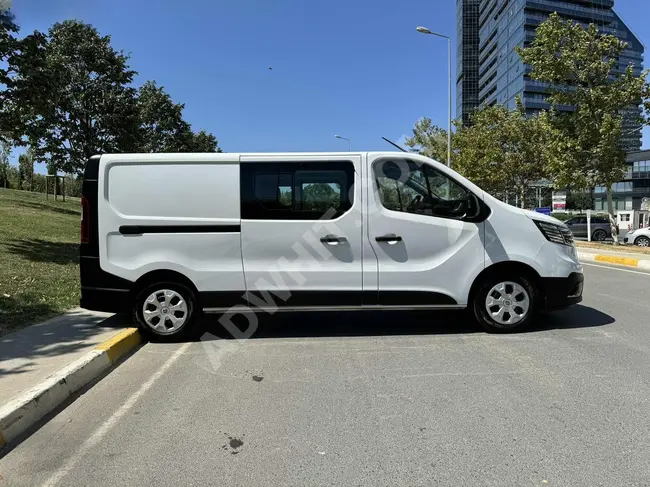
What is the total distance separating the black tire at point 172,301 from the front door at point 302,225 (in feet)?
2.33

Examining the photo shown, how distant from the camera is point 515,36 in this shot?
95688mm

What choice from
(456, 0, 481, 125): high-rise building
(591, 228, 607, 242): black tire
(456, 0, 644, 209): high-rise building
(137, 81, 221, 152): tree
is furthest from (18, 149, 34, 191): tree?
(456, 0, 481, 125): high-rise building

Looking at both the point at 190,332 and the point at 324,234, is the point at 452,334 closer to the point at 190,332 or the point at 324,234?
the point at 324,234

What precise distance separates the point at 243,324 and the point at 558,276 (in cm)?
396

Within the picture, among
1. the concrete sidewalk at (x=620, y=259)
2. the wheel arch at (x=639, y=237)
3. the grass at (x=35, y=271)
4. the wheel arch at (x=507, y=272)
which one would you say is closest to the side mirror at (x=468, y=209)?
the wheel arch at (x=507, y=272)

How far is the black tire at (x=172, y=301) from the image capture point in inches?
227

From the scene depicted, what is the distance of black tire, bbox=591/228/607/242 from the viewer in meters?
29.0

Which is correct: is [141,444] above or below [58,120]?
below

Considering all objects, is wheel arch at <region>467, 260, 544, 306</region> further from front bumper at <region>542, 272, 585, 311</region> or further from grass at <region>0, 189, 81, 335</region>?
grass at <region>0, 189, 81, 335</region>

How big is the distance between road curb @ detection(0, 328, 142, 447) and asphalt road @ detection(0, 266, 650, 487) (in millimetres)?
115

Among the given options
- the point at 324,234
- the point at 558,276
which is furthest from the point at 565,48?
the point at 324,234

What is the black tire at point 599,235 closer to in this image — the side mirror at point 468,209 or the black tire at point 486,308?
the black tire at point 486,308

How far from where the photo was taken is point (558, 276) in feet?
19.3

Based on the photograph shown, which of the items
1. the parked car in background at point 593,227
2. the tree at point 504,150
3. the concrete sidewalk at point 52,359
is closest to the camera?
the concrete sidewalk at point 52,359
